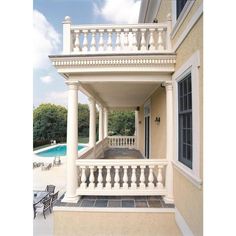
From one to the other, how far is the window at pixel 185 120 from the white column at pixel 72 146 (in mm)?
2081

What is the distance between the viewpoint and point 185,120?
3078 millimetres

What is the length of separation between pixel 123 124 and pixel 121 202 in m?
16.7

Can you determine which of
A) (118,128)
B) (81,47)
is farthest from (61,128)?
(81,47)

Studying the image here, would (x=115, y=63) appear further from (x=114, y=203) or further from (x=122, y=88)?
(x=114, y=203)

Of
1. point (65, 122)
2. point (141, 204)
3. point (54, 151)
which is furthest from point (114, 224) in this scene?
point (54, 151)

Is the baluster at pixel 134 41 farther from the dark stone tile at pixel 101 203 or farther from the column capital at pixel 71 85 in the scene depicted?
the dark stone tile at pixel 101 203

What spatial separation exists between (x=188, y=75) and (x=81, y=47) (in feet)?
7.42

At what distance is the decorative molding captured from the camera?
346cm

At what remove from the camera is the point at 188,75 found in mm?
2832

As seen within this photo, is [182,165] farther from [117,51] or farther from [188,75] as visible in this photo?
[117,51]

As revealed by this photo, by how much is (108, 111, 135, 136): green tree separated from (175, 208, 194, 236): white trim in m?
16.6
